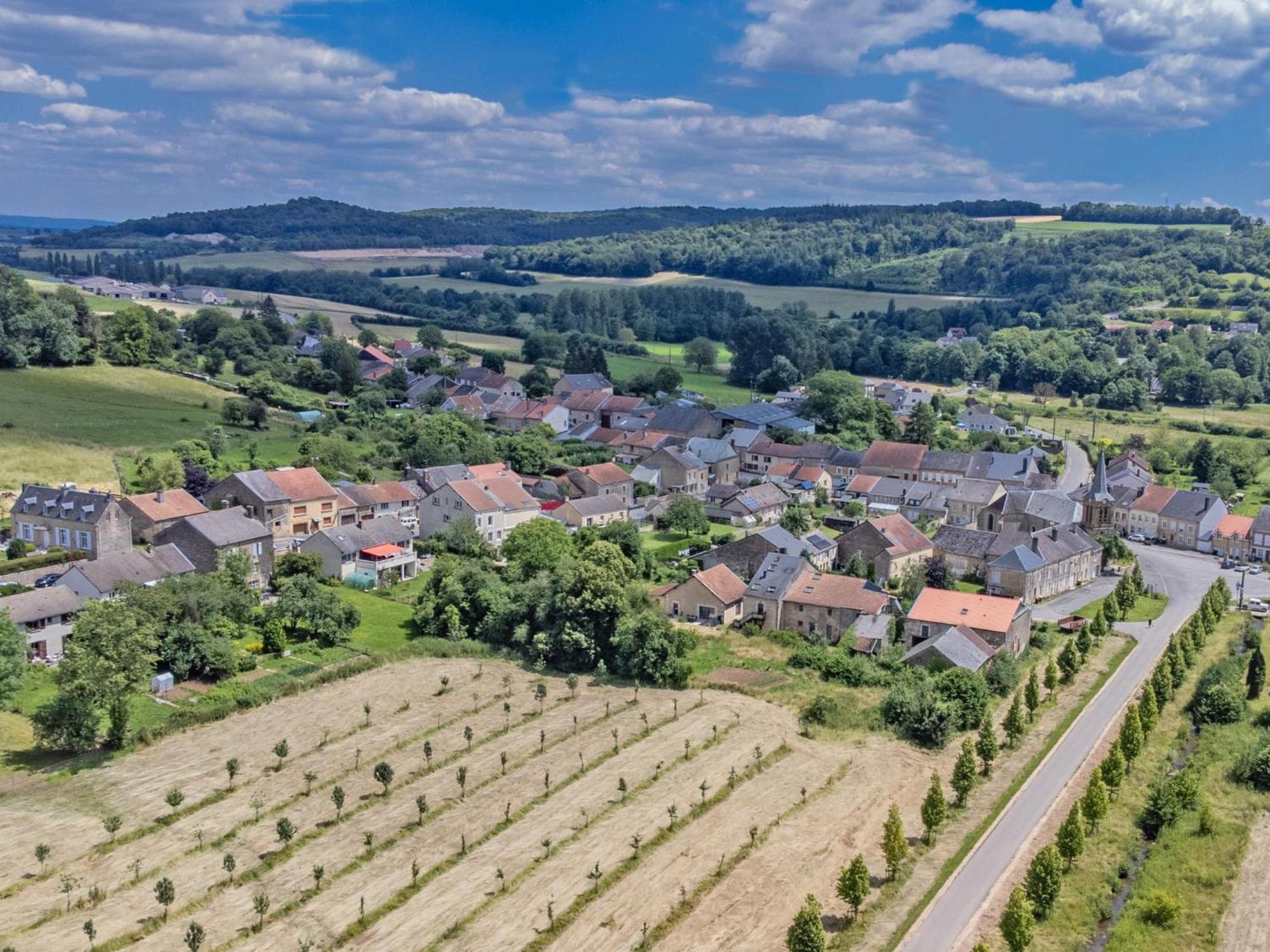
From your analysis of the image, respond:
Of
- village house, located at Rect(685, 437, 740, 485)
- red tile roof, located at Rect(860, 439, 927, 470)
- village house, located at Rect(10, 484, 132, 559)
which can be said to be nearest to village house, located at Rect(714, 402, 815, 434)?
village house, located at Rect(685, 437, 740, 485)

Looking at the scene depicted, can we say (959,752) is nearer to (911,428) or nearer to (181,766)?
(181,766)

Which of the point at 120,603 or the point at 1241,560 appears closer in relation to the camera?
the point at 120,603

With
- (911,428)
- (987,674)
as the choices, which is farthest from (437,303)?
(987,674)

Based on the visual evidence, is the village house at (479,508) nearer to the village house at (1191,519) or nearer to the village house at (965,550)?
the village house at (965,550)

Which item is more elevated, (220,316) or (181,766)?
(220,316)

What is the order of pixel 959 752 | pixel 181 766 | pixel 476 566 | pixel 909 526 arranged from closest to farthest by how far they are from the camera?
pixel 181 766
pixel 959 752
pixel 476 566
pixel 909 526

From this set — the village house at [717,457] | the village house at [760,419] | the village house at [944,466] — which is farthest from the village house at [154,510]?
the village house at [944,466]

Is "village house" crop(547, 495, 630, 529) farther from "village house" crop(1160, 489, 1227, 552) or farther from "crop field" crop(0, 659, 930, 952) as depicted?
"village house" crop(1160, 489, 1227, 552)

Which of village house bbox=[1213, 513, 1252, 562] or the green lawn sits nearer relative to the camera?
the green lawn
